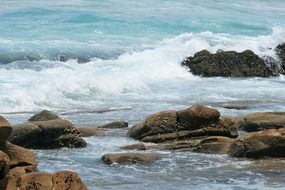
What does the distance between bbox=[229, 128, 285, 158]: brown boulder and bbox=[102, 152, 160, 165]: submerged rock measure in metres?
1.16

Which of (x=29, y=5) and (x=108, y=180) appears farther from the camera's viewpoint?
(x=29, y=5)

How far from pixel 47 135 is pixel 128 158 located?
1.47 metres

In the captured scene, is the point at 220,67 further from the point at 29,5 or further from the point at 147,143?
the point at 29,5

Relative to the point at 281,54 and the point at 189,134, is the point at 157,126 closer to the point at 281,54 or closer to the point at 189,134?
the point at 189,134

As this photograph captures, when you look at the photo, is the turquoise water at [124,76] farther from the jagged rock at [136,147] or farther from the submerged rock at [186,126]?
the submerged rock at [186,126]

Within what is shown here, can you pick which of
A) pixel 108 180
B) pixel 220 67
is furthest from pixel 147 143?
pixel 220 67

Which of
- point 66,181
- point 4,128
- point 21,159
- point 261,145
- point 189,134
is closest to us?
point 66,181

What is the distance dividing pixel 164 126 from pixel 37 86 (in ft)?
18.8

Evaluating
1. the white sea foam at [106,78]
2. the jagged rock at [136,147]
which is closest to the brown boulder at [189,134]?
the jagged rock at [136,147]

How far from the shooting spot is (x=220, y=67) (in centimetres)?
2078

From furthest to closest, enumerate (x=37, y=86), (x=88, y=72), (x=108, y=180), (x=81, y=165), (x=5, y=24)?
(x=5, y=24) → (x=88, y=72) → (x=37, y=86) → (x=81, y=165) → (x=108, y=180)

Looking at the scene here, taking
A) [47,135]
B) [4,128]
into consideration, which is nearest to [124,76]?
[47,135]

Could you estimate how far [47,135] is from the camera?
9719mm

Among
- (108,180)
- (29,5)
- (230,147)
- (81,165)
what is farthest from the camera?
(29,5)
